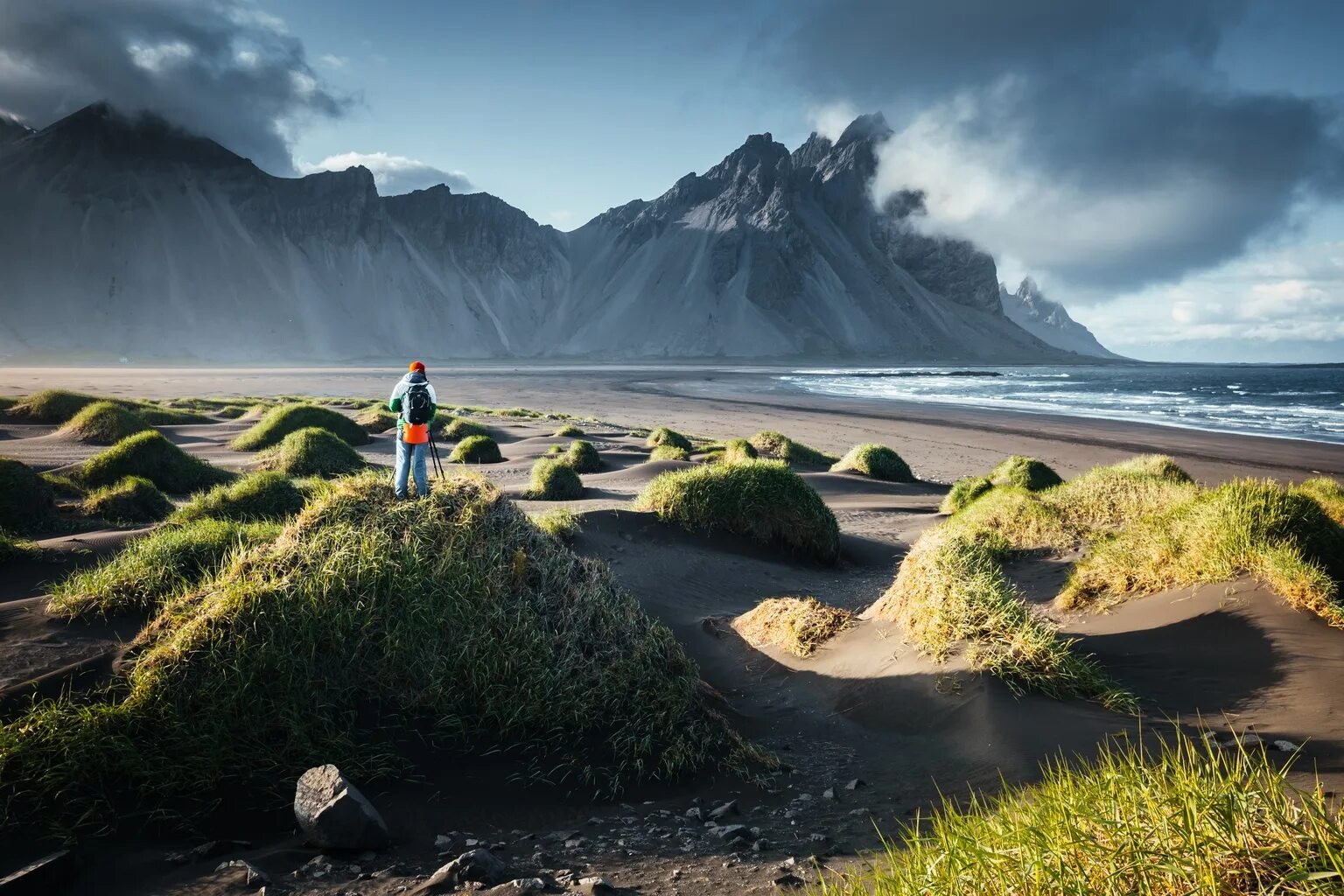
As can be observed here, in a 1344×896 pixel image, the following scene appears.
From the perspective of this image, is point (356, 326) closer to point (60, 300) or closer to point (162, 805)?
point (60, 300)

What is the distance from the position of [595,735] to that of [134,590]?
3.64 metres

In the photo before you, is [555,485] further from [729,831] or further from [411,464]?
[729,831]

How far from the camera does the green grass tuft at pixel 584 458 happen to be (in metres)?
19.4

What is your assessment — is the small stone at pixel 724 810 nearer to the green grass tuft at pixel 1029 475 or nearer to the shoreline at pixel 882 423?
the green grass tuft at pixel 1029 475

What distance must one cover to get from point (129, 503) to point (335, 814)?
362 inches

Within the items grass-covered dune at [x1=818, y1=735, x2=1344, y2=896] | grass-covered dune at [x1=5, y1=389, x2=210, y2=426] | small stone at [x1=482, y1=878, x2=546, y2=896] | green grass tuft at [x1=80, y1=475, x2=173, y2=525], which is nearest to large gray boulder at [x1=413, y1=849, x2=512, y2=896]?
small stone at [x1=482, y1=878, x2=546, y2=896]

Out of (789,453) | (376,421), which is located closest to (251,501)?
(789,453)

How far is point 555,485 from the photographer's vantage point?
14.9 meters

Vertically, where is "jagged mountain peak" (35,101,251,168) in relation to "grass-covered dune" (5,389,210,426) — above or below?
above

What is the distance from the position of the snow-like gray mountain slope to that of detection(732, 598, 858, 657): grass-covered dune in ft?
508

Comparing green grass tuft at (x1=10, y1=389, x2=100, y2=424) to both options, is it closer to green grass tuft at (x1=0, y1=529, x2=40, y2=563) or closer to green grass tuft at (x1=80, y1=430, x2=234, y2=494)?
green grass tuft at (x1=80, y1=430, x2=234, y2=494)

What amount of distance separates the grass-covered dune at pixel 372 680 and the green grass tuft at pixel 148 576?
2.56ft

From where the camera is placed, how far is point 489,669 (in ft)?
16.0

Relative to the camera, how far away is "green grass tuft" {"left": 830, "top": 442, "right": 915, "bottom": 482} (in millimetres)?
20219
